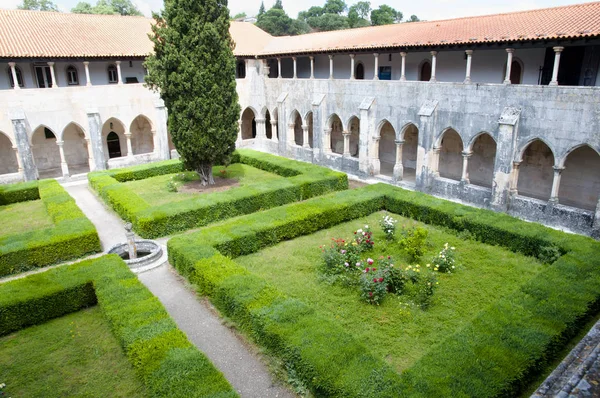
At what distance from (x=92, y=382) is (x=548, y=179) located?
63.4 ft

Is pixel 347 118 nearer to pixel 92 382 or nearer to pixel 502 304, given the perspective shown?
pixel 502 304

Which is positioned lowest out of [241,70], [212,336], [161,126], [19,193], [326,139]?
[212,336]

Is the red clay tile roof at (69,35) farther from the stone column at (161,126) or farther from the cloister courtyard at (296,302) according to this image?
the cloister courtyard at (296,302)

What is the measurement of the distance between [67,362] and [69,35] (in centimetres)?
2106

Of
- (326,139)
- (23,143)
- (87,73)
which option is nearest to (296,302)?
(326,139)

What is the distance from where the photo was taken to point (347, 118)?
926 inches

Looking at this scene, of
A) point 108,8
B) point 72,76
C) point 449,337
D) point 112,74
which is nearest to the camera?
point 449,337

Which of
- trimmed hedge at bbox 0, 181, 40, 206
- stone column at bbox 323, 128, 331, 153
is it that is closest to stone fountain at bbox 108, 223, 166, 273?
trimmed hedge at bbox 0, 181, 40, 206

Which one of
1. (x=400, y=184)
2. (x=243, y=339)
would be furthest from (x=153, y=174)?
(x=243, y=339)

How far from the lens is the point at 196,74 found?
59.8 ft

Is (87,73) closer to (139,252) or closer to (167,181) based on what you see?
(167,181)

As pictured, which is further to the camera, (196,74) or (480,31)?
(196,74)

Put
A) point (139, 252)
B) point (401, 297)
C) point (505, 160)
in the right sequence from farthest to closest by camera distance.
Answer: point (505, 160) → point (139, 252) → point (401, 297)

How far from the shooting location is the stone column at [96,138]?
23234 mm
